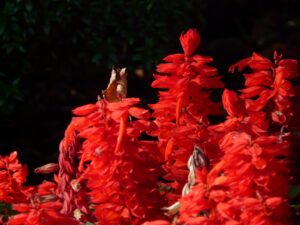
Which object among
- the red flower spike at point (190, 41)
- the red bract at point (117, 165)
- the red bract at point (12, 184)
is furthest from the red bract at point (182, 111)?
the red bract at point (12, 184)

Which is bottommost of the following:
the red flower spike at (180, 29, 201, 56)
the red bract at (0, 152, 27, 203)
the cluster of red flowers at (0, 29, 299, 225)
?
the red bract at (0, 152, 27, 203)

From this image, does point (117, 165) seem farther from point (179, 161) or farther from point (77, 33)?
point (77, 33)

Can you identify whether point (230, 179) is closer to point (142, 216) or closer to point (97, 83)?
point (142, 216)

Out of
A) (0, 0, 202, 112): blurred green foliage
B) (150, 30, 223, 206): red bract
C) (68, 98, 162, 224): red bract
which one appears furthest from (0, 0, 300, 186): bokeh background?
(68, 98, 162, 224): red bract

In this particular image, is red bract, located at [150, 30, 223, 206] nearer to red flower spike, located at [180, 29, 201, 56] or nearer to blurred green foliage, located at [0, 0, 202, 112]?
red flower spike, located at [180, 29, 201, 56]

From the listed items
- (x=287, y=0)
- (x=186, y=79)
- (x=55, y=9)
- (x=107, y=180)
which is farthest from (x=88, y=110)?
(x=287, y=0)

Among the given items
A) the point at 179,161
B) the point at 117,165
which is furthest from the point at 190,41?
the point at 117,165
